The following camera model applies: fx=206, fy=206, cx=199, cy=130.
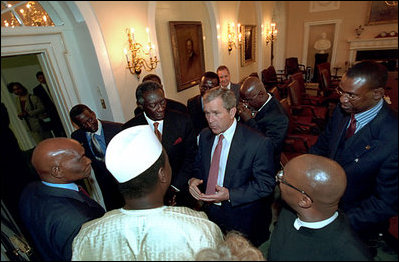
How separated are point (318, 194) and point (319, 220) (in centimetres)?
18

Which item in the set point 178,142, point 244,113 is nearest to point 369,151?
point 244,113

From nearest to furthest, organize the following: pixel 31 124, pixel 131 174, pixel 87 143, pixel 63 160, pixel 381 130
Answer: pixel 131 174, pixel 381 130, pixel 63 160, pixel 87 143, pixel 31 124

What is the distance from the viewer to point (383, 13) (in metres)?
1.04

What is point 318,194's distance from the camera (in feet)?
3.43

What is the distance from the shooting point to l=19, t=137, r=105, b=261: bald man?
4.06 ft

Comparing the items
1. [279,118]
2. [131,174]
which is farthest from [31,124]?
[279,118]

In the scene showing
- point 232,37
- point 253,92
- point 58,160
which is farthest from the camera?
point 253,92

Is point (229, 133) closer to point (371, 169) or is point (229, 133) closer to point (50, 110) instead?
point (371, 169)

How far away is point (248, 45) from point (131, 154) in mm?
1278

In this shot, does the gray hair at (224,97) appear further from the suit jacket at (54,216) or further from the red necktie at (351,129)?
the suit jacket at (54,216)

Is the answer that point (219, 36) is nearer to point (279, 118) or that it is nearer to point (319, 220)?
point (279, 118)

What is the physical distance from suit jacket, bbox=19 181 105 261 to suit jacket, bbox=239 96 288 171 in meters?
1.61

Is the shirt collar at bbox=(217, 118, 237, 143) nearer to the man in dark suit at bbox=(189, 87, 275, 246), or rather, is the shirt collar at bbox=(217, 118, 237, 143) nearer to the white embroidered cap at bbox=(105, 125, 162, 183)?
the man in dark suit at bbox=(189, 87, 275, 246)

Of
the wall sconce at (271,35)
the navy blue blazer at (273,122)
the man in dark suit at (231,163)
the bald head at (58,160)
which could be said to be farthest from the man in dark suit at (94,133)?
the wall sconce at (271,35)
